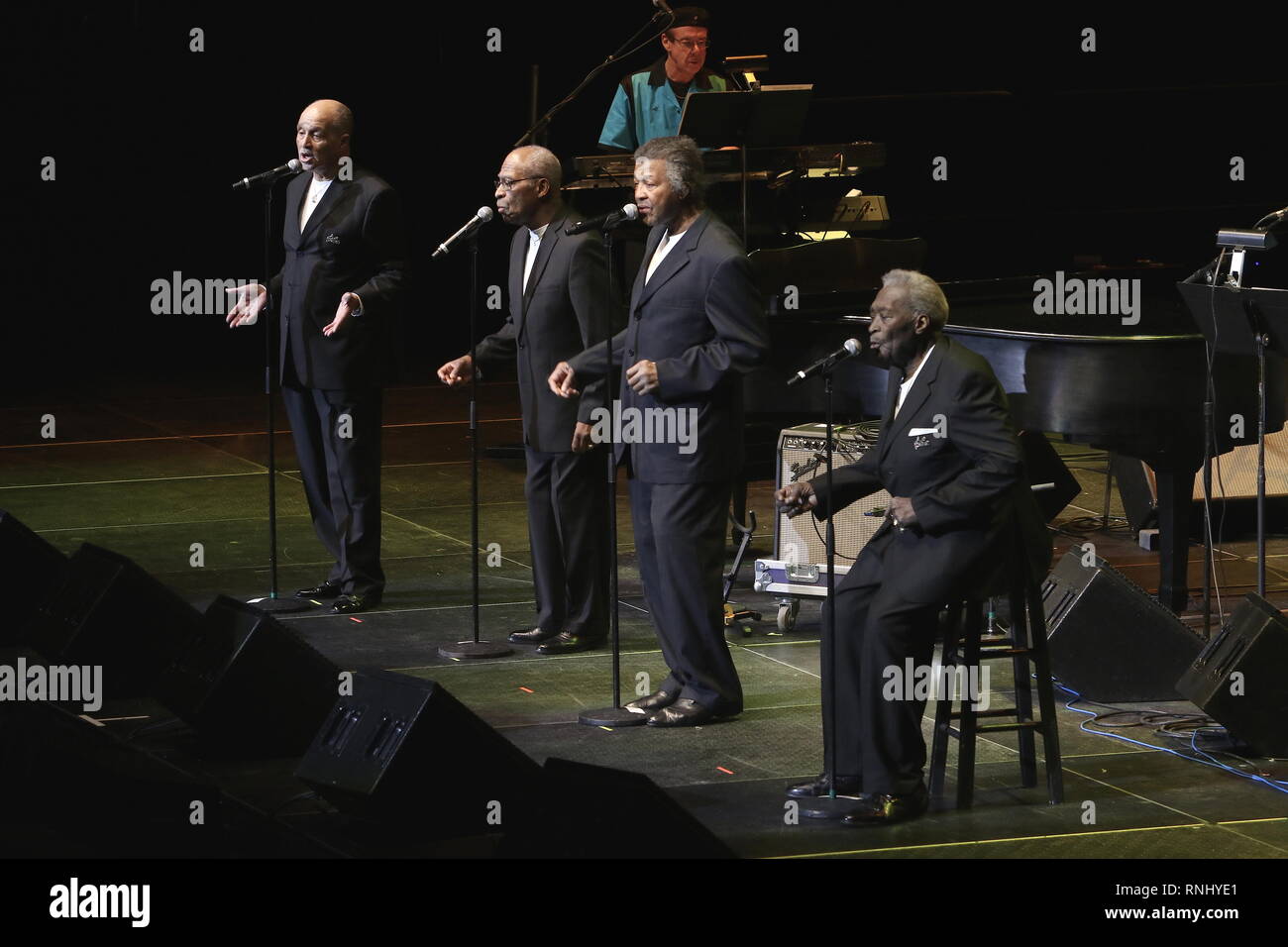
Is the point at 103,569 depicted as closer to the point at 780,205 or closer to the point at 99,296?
the point at 780,205

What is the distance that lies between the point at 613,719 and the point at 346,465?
1.94 m

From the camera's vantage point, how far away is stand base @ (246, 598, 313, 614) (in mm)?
7414

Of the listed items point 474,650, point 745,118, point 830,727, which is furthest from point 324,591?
point 830,727

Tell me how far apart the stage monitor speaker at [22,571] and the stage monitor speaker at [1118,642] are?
335 cm

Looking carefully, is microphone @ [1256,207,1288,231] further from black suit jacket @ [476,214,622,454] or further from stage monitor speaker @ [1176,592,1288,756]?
black suit jacket @ [476,214,622,454]

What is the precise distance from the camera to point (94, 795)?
411cm

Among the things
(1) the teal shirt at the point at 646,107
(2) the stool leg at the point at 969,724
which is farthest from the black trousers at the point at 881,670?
(1) the teal shirt at the point at 646,107

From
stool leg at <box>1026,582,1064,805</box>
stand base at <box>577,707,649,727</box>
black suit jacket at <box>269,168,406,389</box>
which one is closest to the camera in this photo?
stool leg at <box>1026,582,1064,805</box>

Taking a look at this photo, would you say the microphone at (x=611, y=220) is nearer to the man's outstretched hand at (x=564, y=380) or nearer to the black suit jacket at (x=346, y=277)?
the man's outstretched hand at (x=564, y=380)

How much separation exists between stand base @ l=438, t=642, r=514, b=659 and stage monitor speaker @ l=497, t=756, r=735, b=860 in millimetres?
2882

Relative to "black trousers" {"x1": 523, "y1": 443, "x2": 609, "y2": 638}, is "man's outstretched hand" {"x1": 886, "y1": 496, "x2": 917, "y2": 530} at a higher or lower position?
higher

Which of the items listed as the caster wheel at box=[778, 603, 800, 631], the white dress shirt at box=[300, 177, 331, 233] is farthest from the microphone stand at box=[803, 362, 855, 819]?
the white dress shirt at box=[300, 177, 331, 233]

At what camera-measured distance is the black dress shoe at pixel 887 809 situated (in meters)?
4.97

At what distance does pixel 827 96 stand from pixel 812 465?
6.86 m
